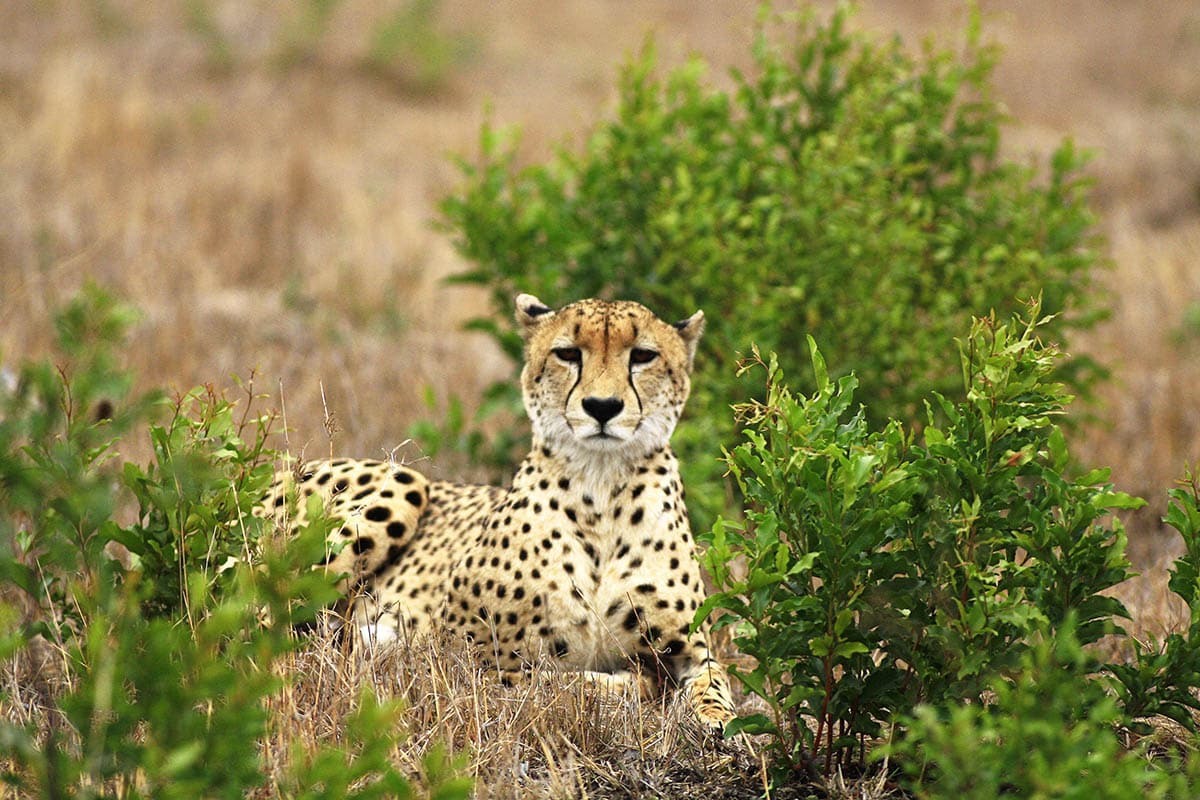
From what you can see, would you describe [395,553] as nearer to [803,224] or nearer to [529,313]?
[529,313]

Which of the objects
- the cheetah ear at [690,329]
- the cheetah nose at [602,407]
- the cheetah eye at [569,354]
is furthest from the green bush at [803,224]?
the cheetah nose at [602,407]

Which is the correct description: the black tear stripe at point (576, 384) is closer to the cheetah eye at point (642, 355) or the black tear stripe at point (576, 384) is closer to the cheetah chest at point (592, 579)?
the cheetah eye at point (642, 355)

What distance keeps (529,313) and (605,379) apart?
0.54 meters

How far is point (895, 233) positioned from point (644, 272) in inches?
36.2

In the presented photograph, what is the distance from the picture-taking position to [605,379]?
3.57 m

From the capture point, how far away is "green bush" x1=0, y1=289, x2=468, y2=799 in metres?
2.06

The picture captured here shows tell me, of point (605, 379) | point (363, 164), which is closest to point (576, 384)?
point (605, 379)

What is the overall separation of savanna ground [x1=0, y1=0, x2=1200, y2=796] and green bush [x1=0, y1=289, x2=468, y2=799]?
0.23m

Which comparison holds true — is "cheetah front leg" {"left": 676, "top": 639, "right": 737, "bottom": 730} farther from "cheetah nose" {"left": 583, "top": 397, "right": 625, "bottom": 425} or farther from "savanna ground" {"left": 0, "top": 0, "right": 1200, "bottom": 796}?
"cheetah nose" {"left": 583, "top": 397, "right": 625, "bottom": 425}

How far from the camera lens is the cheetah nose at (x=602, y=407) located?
11.6 ft

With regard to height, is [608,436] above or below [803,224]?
below

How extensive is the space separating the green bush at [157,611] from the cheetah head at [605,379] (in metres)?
0.75

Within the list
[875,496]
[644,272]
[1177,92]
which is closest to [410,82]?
[1177,92]

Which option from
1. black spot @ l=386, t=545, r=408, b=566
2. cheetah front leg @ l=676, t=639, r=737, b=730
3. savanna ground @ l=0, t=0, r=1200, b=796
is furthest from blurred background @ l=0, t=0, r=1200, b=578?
cheetah front leg @ l=676, t=639, r=737, b=730
